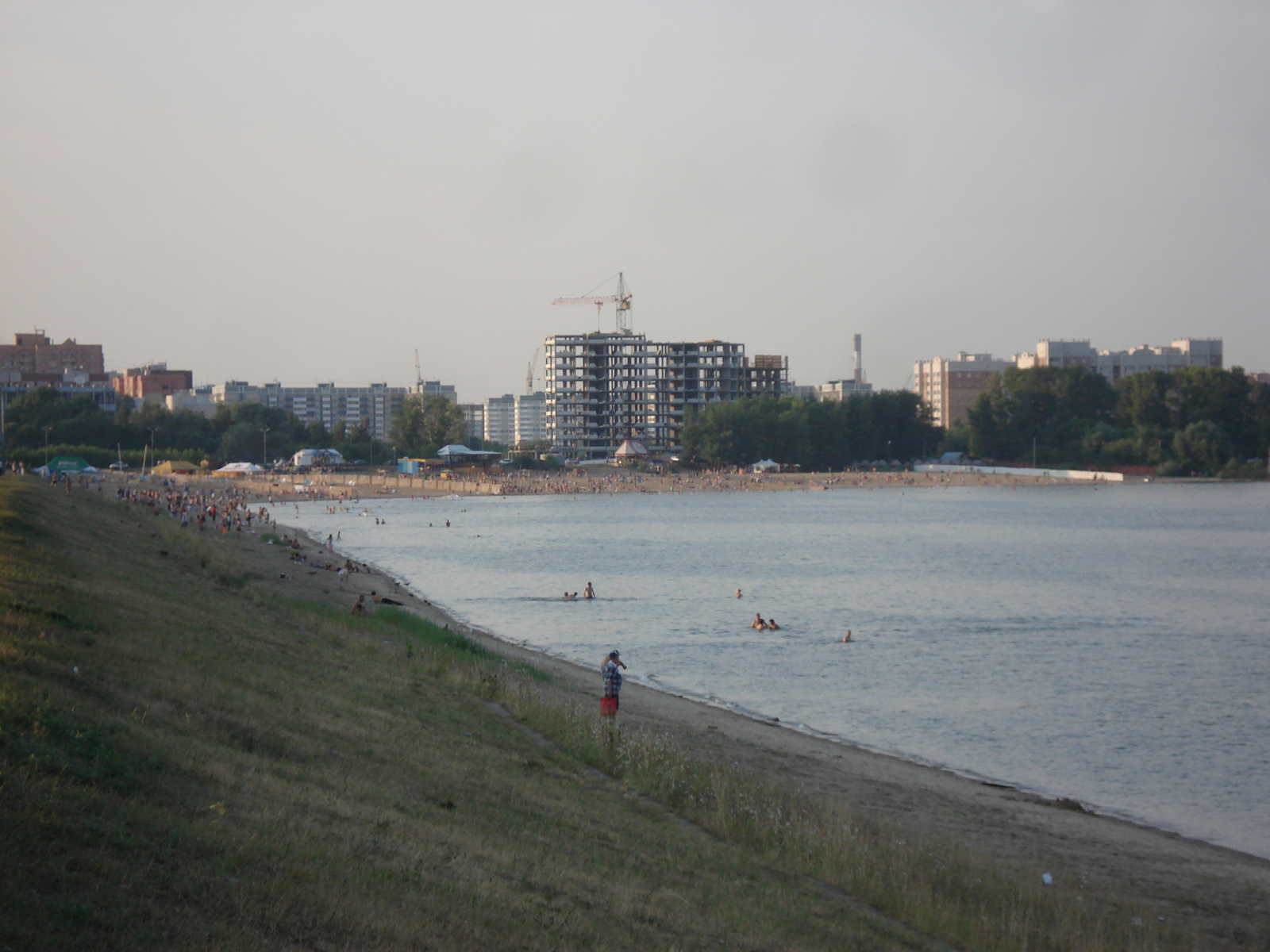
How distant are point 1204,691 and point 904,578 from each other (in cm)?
2701

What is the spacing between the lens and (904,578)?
55.1 m

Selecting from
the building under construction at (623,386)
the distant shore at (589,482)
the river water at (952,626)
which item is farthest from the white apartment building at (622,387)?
the river water at (952,626)

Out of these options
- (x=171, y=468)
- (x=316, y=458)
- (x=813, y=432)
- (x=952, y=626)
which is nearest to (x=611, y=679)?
(x=952, y=626)

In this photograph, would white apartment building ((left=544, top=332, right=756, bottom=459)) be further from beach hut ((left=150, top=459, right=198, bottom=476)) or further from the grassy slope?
the grassy slope

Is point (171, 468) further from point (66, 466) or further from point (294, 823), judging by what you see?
point (294, 823)

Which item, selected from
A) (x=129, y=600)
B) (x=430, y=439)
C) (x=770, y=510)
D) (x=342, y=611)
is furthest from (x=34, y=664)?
(x=430, y=439)

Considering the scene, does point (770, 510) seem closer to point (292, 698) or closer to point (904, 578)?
point (904, 578)

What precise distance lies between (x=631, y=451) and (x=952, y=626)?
126 m

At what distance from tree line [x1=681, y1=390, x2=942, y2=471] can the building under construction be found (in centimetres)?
2153

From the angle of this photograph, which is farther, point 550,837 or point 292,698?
point 292,698

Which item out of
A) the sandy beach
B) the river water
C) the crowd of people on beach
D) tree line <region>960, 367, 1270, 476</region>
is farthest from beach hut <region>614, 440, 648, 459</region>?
the sandy beach

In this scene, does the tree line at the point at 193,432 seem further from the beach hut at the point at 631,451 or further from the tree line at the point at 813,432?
the tree line at the point at 813,432

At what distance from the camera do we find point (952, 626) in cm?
3988

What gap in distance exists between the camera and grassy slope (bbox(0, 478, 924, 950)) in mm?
6926
